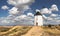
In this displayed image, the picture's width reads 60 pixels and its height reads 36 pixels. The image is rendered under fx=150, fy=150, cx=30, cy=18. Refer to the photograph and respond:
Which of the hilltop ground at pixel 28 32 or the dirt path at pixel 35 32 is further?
the hilltop ground at pixel 28 32

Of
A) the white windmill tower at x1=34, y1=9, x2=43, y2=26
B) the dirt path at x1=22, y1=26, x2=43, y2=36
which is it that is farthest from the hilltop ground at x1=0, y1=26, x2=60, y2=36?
the white windmill tower at x1=34, y1=9, x2=43, y2=26

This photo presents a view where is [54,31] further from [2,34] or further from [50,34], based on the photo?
[2,34]

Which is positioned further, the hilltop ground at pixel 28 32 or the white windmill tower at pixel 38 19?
the white windmill tower at pixel 38 19

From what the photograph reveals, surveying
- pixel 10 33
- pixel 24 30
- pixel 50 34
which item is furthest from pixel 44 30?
pixel 10 33

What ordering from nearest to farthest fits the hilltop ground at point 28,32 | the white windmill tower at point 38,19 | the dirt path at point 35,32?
the dirt path at point 35,32 < the hilltop ground at point 28,32 < the white windmill tower at point 38,19

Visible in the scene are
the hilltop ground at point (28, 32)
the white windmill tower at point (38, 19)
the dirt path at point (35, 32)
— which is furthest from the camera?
the white windmill tower at point (38, 19)

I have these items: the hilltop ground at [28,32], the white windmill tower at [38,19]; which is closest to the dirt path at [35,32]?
the hilltop ground at [28,32]

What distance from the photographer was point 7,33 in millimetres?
29328

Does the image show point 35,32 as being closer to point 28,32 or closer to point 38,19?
point 28,32

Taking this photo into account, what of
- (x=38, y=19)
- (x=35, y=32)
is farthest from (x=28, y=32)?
(x=38, y=19)

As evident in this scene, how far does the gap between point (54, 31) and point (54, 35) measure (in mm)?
2259

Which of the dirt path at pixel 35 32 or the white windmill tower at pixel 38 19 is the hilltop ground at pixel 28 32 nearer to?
the dirt path at pixel 35 32

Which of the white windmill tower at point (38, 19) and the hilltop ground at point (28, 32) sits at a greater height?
the white windmill tower at point (38, 19)

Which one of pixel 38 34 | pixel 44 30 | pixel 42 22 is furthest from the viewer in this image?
pixel 42 22
